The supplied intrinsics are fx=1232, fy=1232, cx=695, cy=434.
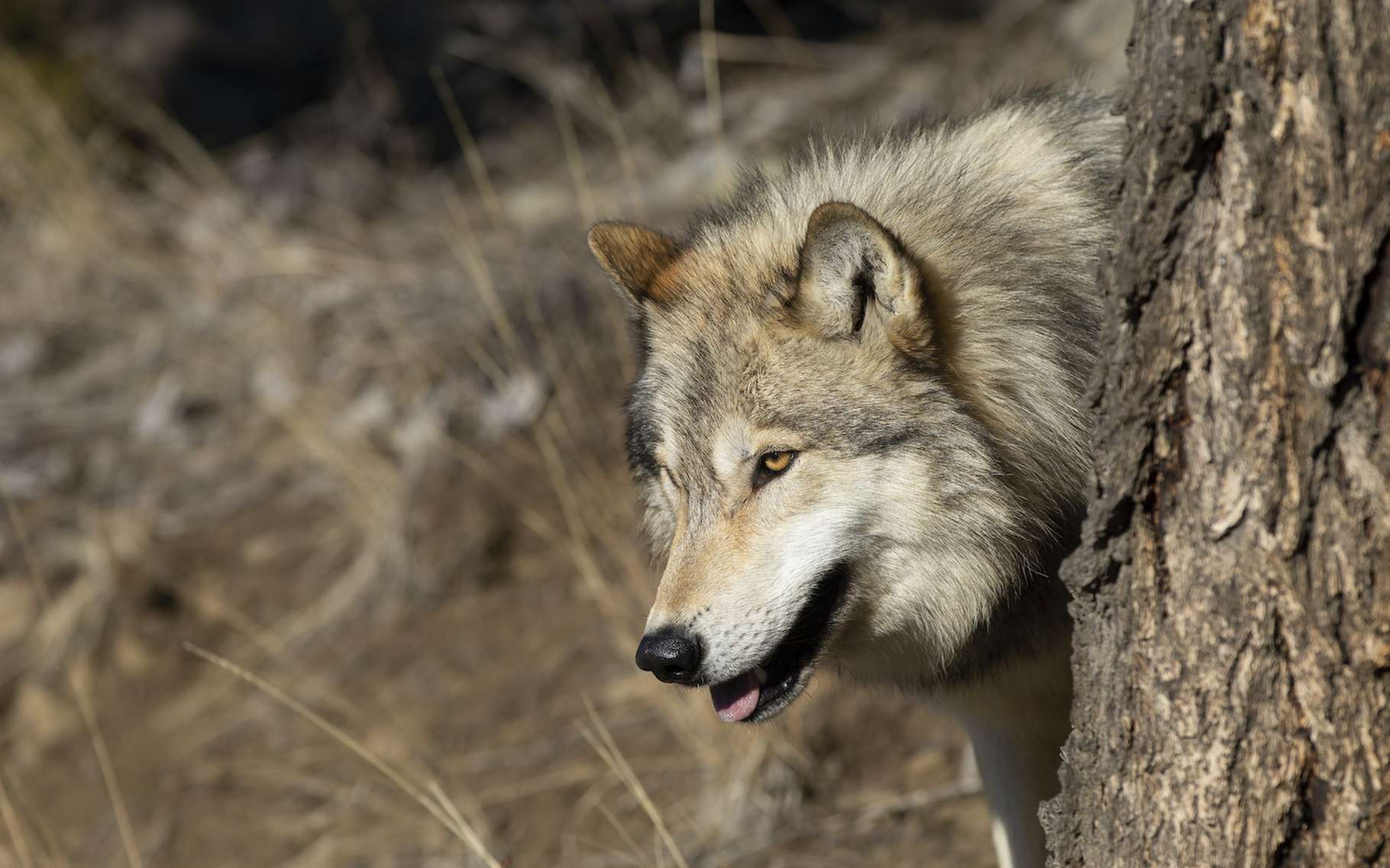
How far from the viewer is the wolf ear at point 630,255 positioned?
276 centimetres

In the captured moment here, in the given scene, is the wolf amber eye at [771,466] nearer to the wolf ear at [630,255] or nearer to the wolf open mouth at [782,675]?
the wolf open mouth at [782,675]

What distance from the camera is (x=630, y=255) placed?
277cm

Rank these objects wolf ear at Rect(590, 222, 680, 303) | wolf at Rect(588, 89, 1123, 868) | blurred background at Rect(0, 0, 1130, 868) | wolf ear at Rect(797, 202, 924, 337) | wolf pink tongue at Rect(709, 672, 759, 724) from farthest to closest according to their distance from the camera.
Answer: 1. blurred background at Rect(0, 0, 1130, 868)
2. wolf ear at Rect(590, 222, 680, 303)
3. wolf pink tongue at Rect(709, 672, 759, 724)
4. wolf at Rect(588, 89, 1123, 868)
5. wolf ear at Rect(797, 202, 924, 337)

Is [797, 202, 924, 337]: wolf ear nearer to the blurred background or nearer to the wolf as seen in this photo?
the wolf

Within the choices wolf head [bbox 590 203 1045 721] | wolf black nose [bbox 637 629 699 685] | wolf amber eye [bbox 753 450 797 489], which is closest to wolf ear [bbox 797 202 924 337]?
wolf head [bbox 590 203 1045 721]

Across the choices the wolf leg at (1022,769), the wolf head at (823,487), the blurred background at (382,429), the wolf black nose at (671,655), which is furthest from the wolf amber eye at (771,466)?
the blurred background at (382,429)

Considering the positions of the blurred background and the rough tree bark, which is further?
the blurred background

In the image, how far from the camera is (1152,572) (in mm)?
1790

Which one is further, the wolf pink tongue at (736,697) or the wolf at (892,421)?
the wolf pink tongue at (736,697)

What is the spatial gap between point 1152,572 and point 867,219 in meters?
0.80

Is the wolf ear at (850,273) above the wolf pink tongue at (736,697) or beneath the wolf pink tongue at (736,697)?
above

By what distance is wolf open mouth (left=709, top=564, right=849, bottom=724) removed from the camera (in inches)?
95.2

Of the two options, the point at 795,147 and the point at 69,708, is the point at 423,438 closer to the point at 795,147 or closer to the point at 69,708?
the point at 69,708

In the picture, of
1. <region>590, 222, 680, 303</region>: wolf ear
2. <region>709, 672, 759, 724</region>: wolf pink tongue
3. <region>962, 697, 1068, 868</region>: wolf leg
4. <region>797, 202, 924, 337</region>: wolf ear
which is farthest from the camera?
<region>962, 697, 1068, 868</region>: wolf leg
